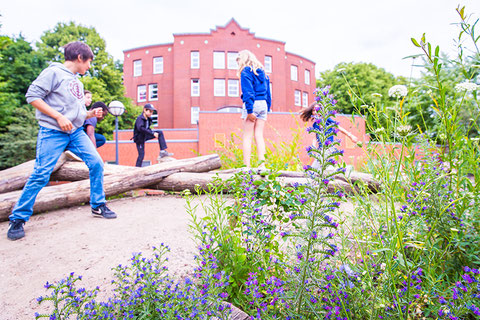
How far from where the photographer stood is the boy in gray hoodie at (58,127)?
10.1ft

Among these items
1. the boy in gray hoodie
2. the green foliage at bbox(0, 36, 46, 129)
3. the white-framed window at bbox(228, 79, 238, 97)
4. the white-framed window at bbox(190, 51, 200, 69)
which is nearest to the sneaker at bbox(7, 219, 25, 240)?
the boy in gray hoodie

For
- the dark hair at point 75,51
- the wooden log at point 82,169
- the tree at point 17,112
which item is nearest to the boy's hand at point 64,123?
the dark hair at point 75,51

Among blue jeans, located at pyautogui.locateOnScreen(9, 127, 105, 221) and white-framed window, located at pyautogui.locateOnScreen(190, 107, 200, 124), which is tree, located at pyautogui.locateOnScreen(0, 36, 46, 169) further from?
white-framed window, located at pyautogui.locateOnScreen(190, 107, 200, 124)

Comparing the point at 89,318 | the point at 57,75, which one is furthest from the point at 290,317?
the point at 57,75

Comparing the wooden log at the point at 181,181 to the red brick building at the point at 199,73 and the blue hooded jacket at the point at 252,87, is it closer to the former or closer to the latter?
the blue hooded jacket at the point at 252,87

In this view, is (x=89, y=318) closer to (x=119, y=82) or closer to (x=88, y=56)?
(x=88, y=56)

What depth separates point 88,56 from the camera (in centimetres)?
344

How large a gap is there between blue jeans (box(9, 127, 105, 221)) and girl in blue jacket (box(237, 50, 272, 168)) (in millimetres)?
2309

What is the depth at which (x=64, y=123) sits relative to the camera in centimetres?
315

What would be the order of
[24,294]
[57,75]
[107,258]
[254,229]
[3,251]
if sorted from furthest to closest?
[57,75], [3,251], [107,258], [24,294], [254,229]

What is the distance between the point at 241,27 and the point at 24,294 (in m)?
31.6

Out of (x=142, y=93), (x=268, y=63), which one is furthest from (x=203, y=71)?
(x=142, y=93)

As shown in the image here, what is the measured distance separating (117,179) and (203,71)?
87.5 ft

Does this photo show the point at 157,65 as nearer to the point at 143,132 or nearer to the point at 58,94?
the point at 143,132
